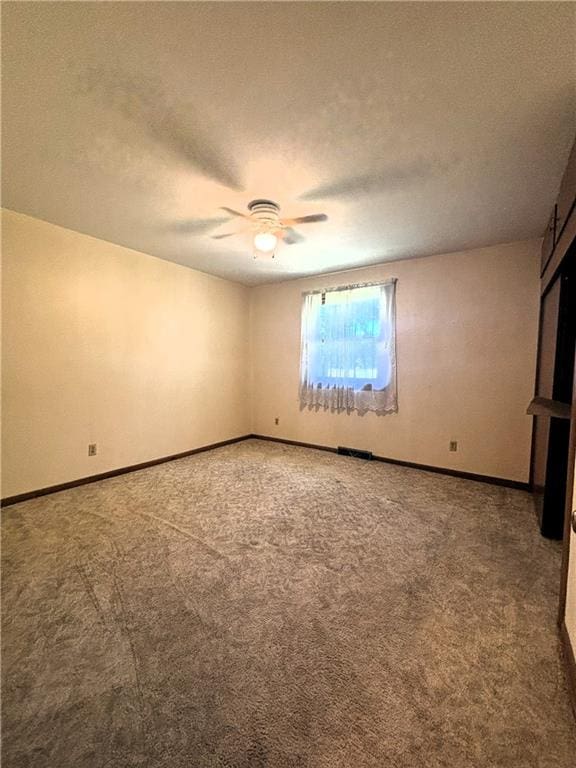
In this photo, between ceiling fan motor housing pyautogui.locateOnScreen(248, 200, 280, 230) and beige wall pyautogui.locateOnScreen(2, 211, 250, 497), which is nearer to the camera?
ceiling fan motor housing pyautogui.locateOnScreen(248, 200, 280, 230)

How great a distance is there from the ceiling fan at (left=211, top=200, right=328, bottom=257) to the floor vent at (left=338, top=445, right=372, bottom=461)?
261 cm

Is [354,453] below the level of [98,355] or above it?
below

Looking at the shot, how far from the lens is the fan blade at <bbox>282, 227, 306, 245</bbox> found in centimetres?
275

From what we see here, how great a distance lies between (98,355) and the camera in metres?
3.11

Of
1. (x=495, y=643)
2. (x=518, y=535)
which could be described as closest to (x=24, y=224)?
(x=495, y=643)

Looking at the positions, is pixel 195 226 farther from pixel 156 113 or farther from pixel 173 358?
pixel 173 358

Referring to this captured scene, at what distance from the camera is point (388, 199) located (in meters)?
2.23

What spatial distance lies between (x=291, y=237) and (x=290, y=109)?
1.44 m

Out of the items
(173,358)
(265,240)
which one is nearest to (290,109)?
(265,240)

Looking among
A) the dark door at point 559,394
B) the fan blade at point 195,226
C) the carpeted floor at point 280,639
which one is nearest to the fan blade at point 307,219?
the fan blade at point 195,226

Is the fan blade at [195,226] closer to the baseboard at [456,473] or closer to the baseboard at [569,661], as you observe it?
the baseboard at [456,473]

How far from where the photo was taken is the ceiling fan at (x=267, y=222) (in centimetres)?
229

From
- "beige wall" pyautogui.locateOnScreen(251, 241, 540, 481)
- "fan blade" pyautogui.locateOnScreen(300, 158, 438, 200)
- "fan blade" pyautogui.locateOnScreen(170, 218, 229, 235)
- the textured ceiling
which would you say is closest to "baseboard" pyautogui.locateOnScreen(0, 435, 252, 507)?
"beige wall" pyautogui.locateOnScreen(251, 241, 540, 481)

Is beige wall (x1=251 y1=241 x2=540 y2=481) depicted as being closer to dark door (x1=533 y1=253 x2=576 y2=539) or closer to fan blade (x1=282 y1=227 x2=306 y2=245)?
dark door (x1=533 y1=253 x2=576 y2=539)
